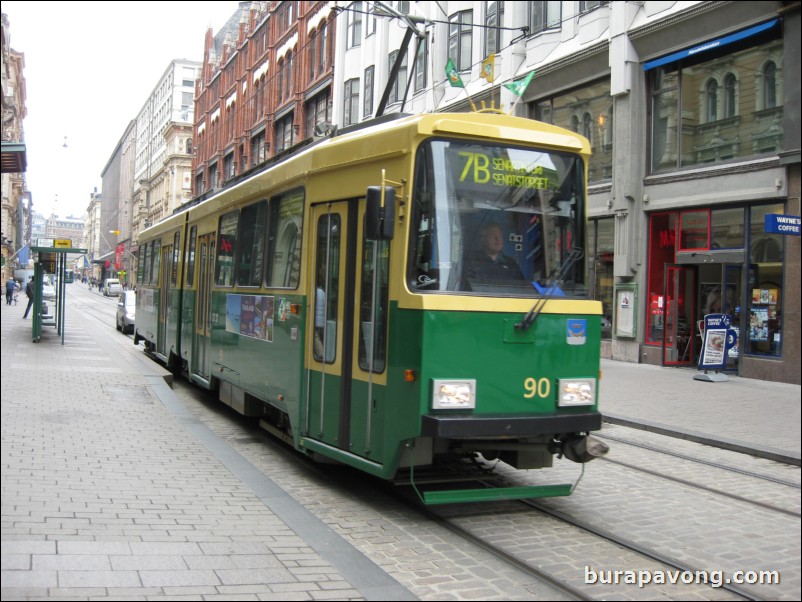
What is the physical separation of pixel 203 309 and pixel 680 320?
12.8 meters

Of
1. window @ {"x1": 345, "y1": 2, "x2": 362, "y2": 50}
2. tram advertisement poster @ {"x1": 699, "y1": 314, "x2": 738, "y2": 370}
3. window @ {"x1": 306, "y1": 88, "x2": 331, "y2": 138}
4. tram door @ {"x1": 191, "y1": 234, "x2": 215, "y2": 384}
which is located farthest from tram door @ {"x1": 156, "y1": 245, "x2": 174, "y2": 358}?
window @ {"x1": 306, "y1": 88, "x2": 331, "y2": 138}

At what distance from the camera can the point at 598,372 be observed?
21.0 feet

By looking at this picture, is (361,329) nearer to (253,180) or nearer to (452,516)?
(452,516)

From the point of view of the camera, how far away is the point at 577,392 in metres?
6.26

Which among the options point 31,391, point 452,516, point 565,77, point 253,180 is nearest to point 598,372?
point 452,516

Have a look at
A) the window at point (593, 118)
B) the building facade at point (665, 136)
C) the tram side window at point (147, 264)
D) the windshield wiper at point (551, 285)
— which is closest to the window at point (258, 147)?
the building facade at point (665, 136)

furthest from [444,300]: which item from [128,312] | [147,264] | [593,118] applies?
[128,312]

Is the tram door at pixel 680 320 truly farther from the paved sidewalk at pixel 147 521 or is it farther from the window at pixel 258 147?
the window at pixel 258 147

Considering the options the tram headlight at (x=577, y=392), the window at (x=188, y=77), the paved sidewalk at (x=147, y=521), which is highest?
the window at (x=188, y=77)

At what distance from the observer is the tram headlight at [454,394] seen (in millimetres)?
5672

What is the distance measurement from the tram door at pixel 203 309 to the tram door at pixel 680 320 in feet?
40.3

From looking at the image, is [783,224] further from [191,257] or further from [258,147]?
[258,147]

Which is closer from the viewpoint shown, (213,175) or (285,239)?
(285,239)

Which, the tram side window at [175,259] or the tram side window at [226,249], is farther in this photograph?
the tram side window at [175,259]
